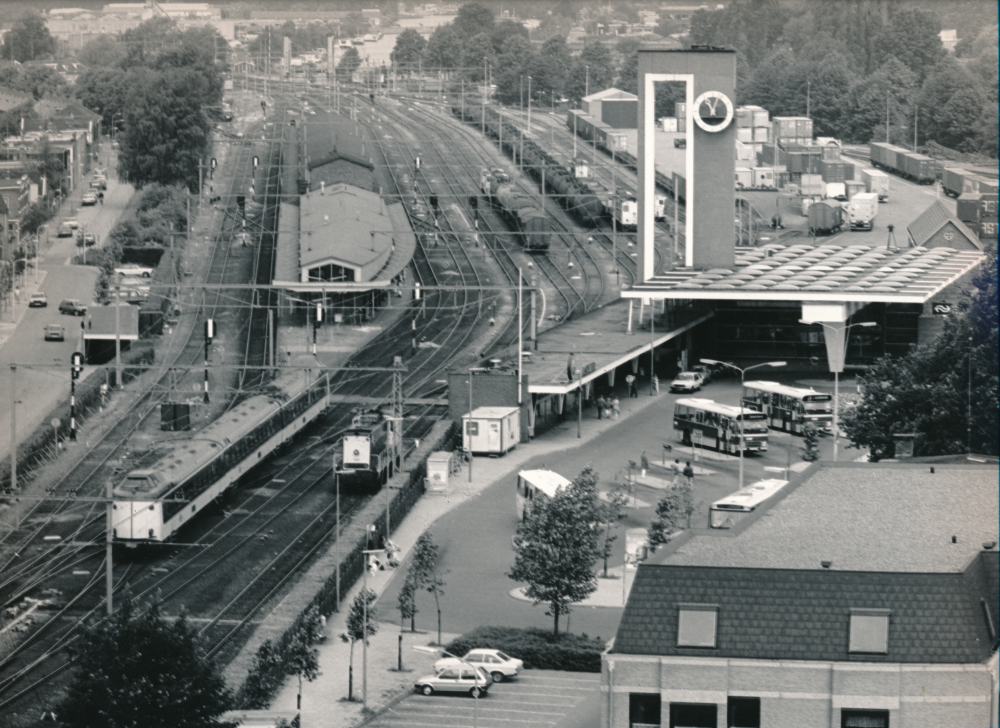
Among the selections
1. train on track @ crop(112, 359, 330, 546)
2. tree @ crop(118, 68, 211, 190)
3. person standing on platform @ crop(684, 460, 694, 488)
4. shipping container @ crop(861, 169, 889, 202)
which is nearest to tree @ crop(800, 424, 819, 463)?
person standing on platform @ crop(684, 460, 694, 488)

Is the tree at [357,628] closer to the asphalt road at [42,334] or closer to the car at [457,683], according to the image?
the car at [457,683]

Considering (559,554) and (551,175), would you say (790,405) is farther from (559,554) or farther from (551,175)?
(551,175)

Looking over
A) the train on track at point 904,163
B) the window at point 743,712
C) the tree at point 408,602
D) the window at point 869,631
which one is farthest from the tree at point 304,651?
the train on track at point 904,163

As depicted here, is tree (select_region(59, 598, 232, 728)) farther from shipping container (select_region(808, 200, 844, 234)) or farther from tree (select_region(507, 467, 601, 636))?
shipping container (select_region(808, 200, 844, 234))

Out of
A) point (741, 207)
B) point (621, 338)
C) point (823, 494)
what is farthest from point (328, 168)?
point (823, 494)

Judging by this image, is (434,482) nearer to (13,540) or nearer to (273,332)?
(13,540)

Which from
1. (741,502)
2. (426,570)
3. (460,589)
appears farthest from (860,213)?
(426,570)
